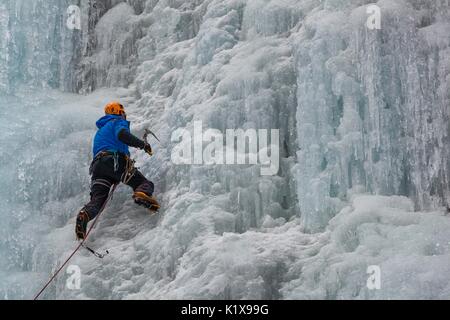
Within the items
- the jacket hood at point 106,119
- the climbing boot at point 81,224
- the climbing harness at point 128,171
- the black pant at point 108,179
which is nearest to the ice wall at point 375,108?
the black pant at point 108,179

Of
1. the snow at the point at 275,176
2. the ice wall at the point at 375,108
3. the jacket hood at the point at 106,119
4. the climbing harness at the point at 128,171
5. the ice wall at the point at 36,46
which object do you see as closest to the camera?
the snow at the point at 275,176

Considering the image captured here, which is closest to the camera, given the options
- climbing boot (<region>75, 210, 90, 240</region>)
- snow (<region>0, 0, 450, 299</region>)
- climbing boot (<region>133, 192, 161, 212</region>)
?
snow (<region>0, 0, 450, 299</region>)

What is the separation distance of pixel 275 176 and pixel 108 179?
5.53 feet

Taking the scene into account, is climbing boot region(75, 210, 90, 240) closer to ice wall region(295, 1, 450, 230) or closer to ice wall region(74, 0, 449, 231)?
ice wall region(74, 0, 449, 231)

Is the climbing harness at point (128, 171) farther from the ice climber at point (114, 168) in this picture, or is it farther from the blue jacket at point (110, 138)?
the blue jacket at point (110, 138)

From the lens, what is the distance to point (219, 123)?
7551 millimetres

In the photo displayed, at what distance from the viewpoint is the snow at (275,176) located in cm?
632

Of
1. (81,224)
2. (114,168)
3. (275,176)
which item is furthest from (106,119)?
(275,176)

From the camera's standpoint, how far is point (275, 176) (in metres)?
7.14

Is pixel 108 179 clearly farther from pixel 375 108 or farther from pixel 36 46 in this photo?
pixel 36 46

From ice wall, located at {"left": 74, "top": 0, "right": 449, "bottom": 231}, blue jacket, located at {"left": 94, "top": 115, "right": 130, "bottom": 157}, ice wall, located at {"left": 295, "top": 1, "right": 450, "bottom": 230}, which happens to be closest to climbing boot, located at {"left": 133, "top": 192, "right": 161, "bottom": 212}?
blue jacket, located at {"left": 94, "top": 115, "right": 130, "bottom": 157}

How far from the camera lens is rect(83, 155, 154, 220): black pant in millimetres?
7344
